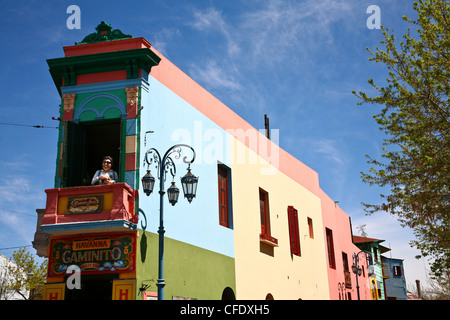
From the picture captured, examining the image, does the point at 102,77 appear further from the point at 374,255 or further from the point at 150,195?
the point at 374,255

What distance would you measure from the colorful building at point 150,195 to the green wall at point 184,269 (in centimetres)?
3

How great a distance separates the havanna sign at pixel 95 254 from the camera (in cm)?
1152

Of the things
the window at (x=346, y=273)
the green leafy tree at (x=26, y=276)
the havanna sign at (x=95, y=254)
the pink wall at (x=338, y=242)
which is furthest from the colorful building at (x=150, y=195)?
the green leafy tree at (x=26, y=276)

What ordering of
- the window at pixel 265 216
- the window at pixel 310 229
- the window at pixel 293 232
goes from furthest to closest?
the window at pixel 310 229, the window at pixel 293 232, the window at pixel 265 216

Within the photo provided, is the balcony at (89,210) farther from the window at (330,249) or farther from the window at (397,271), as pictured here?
the window at (397,271)

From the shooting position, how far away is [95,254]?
1163 centimetres

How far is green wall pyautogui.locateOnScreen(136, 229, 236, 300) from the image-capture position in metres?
11.9

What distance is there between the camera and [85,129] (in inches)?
524

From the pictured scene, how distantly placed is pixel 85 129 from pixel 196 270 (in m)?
5.04

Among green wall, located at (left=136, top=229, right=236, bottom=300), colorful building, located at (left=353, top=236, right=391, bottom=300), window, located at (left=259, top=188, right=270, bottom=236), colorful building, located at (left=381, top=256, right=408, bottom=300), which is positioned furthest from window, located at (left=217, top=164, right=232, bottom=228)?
colorful building, located at (left=381, top=256, right=408, bottom=300)

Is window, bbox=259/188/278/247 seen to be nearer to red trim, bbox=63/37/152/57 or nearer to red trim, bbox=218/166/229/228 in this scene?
red trim, bbox=218/166/229/228

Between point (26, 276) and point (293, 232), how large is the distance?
23.0m

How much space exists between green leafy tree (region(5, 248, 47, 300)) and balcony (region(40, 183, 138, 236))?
83.8ft
